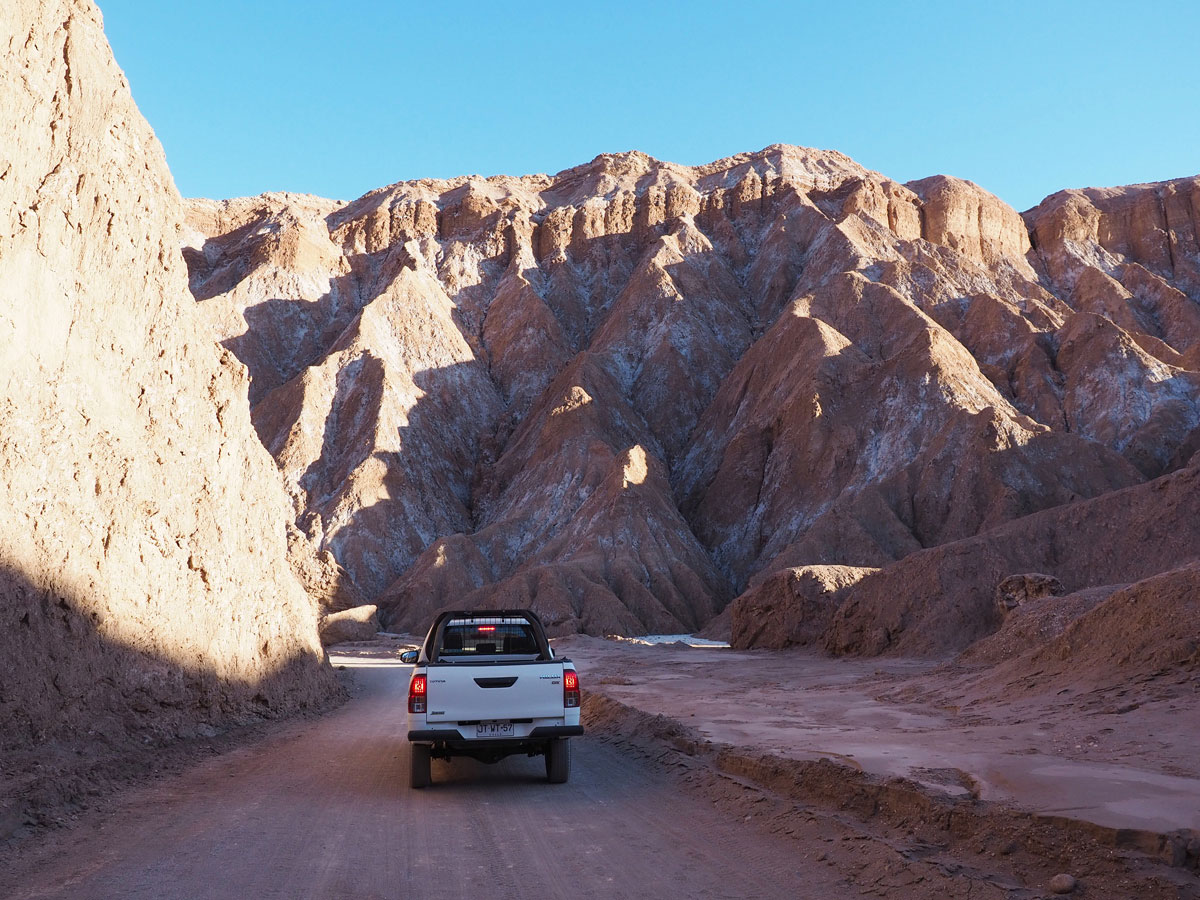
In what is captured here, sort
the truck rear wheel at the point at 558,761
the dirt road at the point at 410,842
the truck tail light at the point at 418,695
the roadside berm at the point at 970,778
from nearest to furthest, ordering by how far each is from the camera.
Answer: the roadside berm at the point at 970,778, the dirt road at the point at 410,842, the truck tail light at the point at 418,695, the truck rear wheel at the point at 558,761

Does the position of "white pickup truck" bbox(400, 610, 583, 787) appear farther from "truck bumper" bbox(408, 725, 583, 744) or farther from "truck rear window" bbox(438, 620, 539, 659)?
"truck rear window" bbox(438, 620, 539, 659)

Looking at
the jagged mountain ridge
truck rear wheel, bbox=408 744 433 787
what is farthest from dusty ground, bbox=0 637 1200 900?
the jagged mountain ridge

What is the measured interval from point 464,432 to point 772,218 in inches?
1616

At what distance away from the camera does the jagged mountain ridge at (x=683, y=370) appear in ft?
168

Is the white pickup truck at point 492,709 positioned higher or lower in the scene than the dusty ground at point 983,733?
higher

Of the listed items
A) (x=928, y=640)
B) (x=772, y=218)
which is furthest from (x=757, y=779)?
(x=772, y=218)

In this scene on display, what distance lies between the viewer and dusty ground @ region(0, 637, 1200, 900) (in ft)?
19.7

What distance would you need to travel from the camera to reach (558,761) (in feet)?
31.5

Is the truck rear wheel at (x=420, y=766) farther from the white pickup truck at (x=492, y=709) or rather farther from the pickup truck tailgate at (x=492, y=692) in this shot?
the pickup truck tailgate at (x=492, y=692)

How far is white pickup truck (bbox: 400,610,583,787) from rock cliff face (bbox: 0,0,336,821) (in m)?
3.22

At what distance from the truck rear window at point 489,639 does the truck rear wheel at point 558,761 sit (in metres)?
1.11

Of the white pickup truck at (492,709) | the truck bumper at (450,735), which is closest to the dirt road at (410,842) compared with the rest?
the white pickup truck at (492,709)

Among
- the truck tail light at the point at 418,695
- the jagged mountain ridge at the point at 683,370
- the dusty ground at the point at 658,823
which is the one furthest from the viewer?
the jagged mountain ridge at the point at 683,370

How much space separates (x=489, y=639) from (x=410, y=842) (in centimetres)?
353
